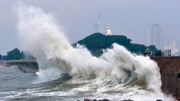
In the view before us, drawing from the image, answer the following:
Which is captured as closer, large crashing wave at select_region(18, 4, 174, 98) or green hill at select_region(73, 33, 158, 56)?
large crashing wave at select_region(18, 4, 174, 98)

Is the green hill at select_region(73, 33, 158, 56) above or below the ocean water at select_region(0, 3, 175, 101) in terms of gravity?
above

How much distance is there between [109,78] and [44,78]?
479 inches

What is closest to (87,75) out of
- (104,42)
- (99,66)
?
(99,66)

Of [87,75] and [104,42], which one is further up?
[104,42]

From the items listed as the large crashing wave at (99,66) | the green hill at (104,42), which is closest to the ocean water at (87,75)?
the large crashing wave at (99,66)

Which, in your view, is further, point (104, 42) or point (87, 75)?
point (104, 42)

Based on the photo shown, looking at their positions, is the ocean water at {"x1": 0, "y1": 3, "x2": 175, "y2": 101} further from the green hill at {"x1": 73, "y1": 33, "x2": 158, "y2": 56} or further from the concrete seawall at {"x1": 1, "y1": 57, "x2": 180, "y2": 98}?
the green hill at {"x1": 73, "y1": 33, "x2": 158, "y2": 56}

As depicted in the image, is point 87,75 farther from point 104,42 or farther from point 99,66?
point 104,42

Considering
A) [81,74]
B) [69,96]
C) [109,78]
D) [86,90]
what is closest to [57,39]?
[81,74]

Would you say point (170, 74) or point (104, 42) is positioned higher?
point (104, 42)

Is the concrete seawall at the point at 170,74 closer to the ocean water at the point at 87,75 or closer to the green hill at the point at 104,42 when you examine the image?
the ocean water at the point at 87,75

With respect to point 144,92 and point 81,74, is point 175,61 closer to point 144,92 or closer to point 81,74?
point 144,92

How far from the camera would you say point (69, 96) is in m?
28.2

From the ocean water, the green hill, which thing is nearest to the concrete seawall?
the ocean water
